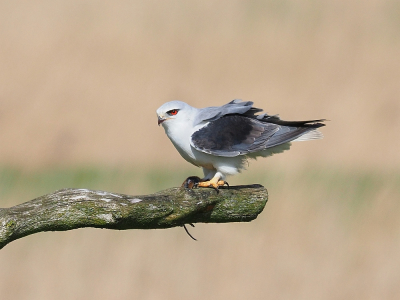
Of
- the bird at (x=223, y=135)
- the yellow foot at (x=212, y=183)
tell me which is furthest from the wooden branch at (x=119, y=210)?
the bird at (x=223, y=135)

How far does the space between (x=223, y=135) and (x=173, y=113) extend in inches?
20.6

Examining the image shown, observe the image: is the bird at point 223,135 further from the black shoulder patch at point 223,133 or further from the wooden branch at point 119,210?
the wooden branch at point 119,210

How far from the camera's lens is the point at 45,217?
4094mm

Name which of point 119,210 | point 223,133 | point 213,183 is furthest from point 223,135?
point 119,210

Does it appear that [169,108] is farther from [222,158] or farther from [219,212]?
[219,212]

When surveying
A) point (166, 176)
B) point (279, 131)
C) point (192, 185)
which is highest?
point (166, 176)

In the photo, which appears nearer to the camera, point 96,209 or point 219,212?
point 96,209

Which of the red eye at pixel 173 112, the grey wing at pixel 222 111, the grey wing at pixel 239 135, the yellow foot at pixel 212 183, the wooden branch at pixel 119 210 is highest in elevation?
the red eye at pixel 173 112

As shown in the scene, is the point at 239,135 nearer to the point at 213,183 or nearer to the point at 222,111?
the point at 222,111

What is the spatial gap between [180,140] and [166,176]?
6090 mm

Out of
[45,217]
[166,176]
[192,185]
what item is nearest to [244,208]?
[192,185]

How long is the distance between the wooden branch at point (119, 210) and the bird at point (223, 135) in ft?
2.20

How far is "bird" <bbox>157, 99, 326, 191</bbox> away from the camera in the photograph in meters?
5.86

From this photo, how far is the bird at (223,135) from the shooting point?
19.2 ft
